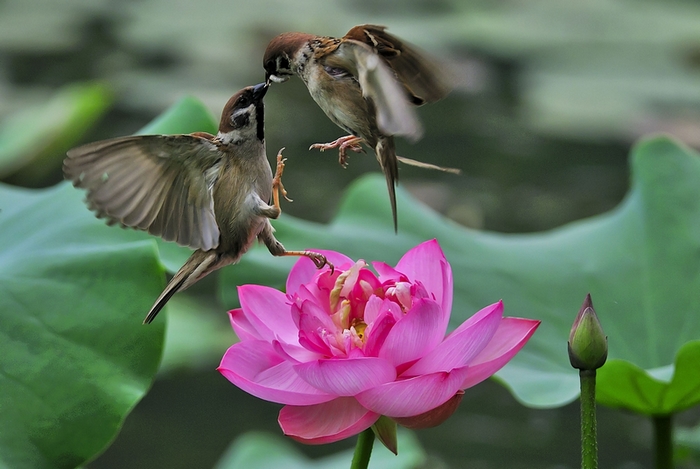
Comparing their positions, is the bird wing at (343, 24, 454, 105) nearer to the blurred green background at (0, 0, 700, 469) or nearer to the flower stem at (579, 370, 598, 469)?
the flower stem at (579, 370, 598, 469)

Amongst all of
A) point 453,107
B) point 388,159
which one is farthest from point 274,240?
point 453,107

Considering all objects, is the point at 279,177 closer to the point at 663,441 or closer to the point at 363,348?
the point at 363,348

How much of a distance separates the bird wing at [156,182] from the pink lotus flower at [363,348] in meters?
0.11

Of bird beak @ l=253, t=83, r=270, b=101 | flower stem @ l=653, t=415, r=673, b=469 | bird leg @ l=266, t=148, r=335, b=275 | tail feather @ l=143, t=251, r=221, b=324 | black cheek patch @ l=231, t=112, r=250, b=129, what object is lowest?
flower stem @ l=653, t=415, r=673, b=469

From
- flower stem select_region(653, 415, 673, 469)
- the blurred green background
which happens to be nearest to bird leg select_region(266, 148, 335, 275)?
flower stem select_region(653, 415, 673, 469)

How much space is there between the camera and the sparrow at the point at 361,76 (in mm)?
700

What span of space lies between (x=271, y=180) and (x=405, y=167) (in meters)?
4.10

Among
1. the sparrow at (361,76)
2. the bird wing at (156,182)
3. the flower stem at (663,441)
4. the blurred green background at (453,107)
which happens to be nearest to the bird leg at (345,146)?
the sparrow at (361,76)

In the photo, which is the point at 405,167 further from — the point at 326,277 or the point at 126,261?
the point at 326,277

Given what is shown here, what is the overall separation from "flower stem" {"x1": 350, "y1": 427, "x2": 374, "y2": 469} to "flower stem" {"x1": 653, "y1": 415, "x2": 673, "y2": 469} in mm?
546

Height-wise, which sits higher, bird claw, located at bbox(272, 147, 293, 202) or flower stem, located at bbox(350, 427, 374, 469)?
bird claw, located at bbox(272, 147, 293, 202)

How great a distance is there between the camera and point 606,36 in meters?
6.54

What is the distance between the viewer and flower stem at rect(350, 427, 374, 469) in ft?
2.72

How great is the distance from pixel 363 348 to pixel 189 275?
186 millimetres
